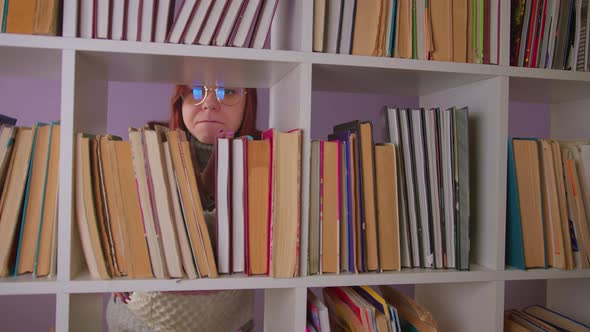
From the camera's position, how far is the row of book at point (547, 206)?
109cm

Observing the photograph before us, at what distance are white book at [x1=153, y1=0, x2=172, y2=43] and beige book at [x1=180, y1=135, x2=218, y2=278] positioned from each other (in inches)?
Answer: 8.6

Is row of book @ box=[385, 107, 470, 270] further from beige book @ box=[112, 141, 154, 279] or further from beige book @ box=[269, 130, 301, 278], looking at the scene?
beige book @ box=[112, 141, 154, 279]

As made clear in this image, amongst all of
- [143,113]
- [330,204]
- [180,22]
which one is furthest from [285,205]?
[143,113]

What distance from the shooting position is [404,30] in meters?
1.03

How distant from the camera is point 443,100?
4.18 ft

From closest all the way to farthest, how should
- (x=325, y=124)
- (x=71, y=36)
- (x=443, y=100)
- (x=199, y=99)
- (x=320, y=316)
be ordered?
1. (x=71, y=36)
2. (x=320, y=316)
3. (x=443, y=100)
4. (x=199, y=99)
5. (x=325, y=124)

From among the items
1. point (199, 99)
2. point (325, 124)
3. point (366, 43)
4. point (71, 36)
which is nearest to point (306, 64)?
point (366, 43)

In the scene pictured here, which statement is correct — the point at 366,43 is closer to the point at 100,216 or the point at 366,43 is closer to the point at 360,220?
the point at 360,220

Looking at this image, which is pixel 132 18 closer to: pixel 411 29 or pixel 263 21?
pixel 263 21

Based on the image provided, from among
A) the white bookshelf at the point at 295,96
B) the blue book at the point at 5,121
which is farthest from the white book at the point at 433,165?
the blue book at the point at 5,121

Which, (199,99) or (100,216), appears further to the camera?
(199,99)

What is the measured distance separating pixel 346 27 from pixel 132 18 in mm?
473

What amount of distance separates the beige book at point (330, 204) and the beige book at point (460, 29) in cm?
38

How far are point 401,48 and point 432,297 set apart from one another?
2.60ft
